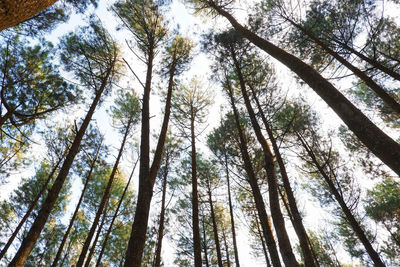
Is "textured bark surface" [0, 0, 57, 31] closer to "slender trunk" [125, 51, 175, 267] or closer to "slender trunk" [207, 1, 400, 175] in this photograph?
"slender trunk" [125, 51, 175, 267]

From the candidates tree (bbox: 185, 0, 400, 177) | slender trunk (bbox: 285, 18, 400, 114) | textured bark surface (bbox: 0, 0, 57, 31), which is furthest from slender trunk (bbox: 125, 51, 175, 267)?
slender trunk (bbox: 285, 18, 400, 114)

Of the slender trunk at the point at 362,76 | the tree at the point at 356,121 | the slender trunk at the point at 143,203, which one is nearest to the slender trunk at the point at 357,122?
the tree at the point at 356,121

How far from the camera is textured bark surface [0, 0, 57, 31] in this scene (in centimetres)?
119

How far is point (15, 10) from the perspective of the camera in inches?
50.1

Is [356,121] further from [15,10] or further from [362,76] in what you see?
[362,76]

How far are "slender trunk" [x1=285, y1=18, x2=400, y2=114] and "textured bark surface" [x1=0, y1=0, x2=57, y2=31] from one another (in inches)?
262

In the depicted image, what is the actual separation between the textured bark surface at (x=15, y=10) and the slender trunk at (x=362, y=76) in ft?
21.8

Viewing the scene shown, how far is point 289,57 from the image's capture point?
2.78 metres

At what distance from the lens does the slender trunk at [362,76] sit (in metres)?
4.99

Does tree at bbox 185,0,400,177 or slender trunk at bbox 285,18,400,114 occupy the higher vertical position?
slender trunk at bbox 285,18,400,114

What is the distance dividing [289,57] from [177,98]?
7.51m

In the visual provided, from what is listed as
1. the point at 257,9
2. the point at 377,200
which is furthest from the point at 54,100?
the point at 377,200

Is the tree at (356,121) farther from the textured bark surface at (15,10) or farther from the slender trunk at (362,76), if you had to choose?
the slender trunk at (362,76)

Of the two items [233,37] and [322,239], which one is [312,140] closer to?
[233,37]
